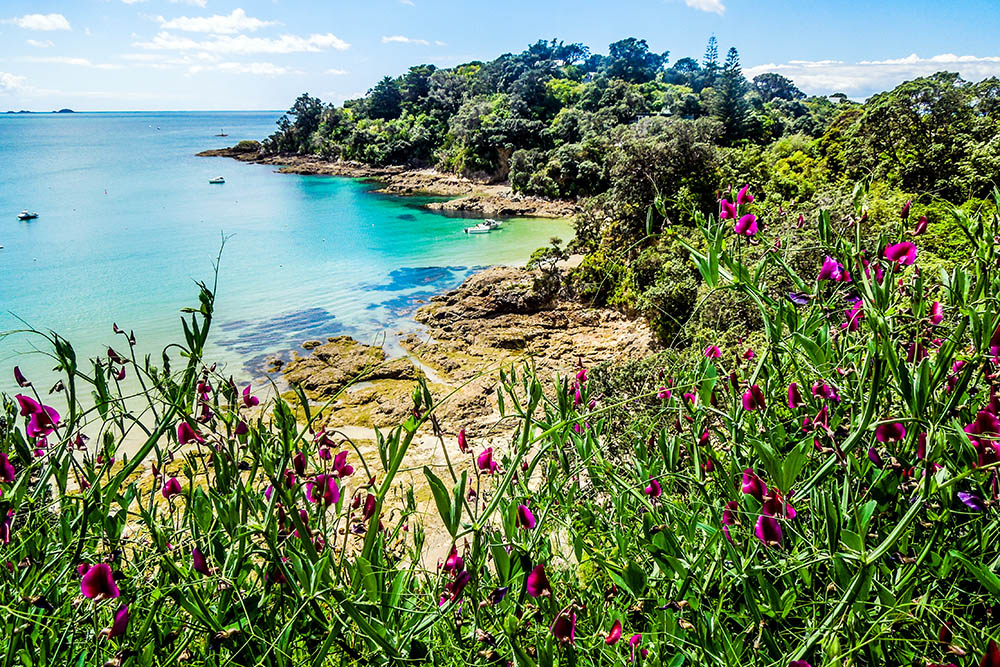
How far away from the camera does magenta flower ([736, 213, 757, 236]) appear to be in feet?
5.37

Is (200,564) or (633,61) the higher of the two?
(633,61)

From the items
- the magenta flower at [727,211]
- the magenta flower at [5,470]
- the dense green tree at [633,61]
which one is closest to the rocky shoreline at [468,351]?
the magenta flower at [727,211]

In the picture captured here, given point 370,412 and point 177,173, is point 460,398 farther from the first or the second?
point 177,173

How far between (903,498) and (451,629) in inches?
40.2

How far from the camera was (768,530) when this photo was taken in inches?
44.6

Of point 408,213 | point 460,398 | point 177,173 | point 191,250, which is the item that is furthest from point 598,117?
point 177,173

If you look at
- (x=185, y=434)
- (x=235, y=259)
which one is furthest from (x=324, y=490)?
(x=235, y=259)

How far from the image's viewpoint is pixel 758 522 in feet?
3.76

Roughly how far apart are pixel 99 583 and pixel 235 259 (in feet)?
71.9

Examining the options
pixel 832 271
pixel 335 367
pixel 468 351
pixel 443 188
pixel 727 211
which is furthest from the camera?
pixel 443 188

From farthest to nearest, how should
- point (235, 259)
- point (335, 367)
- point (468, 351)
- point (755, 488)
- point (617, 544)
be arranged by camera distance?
point (235, 259) < point (468, 351) < point (335, 367) < point (617, 544) < point (755, 488)

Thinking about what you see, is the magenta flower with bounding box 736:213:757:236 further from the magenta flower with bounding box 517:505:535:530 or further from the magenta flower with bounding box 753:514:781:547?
the magenta flower with bounding box 517:505:535:530

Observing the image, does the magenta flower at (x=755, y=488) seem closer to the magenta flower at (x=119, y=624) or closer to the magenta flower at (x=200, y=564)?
the magenta flower at (x=200, y=564)

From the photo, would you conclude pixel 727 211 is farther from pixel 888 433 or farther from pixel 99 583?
pixel 99 583
